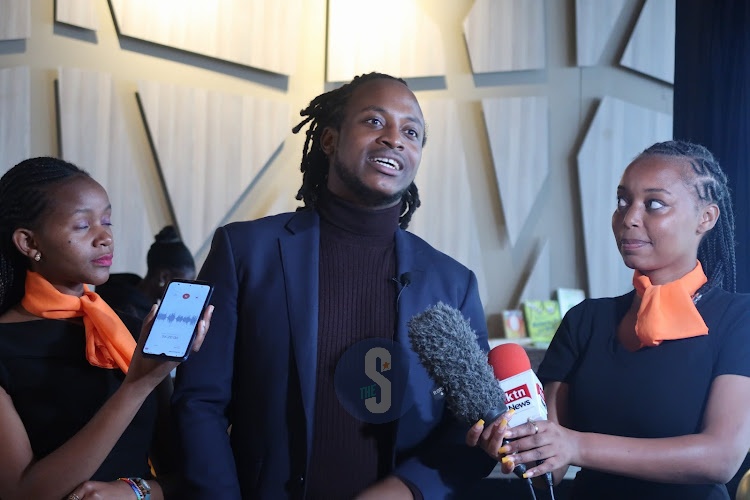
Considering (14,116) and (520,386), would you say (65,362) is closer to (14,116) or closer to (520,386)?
(520,386)

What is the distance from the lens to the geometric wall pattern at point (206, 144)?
5.09 meters

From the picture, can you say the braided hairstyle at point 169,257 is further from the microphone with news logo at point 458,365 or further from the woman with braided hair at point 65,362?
the microphone with news logo at point 458,365

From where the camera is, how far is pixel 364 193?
1765 millimetres

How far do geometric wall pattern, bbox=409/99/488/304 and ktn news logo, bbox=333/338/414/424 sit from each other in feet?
11.8

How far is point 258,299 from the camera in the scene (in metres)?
1.65

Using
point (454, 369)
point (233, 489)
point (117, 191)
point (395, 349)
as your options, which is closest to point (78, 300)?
point (233, 489)

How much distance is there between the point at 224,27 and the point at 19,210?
361cm

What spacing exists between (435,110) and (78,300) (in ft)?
12.4

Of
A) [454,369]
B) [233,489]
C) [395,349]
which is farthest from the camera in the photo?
[395,349]

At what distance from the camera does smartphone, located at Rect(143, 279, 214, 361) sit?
1383mm

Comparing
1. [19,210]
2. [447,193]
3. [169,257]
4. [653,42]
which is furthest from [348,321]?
[653,42]

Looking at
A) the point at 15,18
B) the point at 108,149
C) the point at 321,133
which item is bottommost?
the point at 321,133

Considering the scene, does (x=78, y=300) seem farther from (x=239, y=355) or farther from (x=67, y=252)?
(x=239, y=355)

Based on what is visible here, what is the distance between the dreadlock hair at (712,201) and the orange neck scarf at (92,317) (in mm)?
1108
